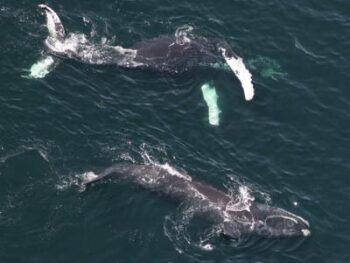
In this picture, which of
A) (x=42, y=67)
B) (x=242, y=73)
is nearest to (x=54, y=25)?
(x=42, y=67)

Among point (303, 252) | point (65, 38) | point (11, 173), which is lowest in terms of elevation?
point (303, 252)

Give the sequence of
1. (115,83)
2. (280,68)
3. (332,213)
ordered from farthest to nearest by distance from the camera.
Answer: (280,68) < (115,83) < (332,213)

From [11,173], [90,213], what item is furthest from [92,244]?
[11,173]

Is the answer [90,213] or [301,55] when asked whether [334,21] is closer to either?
[301,55]

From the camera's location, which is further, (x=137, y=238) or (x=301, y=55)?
(x=301, y=55)

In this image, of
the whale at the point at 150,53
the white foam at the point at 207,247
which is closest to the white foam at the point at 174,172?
the white foam at the point at 207,247

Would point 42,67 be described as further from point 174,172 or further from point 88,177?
point 174,172
